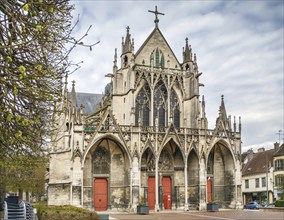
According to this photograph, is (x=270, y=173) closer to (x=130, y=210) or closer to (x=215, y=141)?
(x=215, y=141)

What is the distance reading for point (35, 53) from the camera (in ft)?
25.6

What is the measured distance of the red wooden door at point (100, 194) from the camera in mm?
28453

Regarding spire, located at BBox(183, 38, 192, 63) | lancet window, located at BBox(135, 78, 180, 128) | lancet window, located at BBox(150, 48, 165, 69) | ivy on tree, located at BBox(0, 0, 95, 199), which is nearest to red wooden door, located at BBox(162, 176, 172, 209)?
lancet window, located at BBox(135, 78, 180, 128)

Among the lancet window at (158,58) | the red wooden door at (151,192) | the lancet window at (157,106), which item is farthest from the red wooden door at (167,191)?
the lancet window at (158,58)

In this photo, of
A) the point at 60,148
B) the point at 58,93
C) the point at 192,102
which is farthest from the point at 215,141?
the point at 58,93

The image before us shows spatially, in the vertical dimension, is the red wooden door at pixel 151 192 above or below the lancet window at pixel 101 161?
below

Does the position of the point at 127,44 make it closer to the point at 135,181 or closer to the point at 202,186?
the point at 135,181

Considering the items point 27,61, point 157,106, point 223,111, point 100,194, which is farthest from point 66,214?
point 223,111

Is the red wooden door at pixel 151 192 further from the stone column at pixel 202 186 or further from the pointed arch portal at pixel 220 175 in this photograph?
the pointed arch portal at pixel 220 175

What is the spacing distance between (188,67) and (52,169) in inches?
562

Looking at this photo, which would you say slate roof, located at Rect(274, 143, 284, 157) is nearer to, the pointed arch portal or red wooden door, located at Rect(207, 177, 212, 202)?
the pointed arch portal

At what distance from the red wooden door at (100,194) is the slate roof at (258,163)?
25.3 meters

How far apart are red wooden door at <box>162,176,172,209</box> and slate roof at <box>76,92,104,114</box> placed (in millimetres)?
15419

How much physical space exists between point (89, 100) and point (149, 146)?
17.3 m
